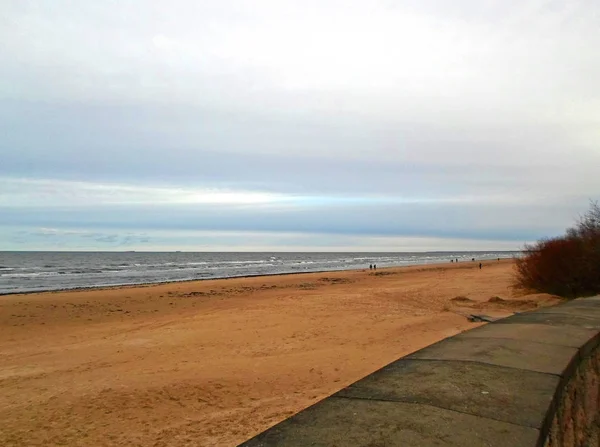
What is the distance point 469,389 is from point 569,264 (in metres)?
12.3

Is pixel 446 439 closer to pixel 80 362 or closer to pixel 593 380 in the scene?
pixel 593 380

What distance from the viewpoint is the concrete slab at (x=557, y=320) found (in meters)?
5.54

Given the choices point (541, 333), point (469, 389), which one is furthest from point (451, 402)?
point (541, 333)

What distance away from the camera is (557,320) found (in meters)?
5.93

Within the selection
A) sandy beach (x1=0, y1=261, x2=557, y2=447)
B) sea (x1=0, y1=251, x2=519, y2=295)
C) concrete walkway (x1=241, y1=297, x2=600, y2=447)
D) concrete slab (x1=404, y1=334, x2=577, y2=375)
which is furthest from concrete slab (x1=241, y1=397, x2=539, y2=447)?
sea (x1=0, y1=251, x2=519, y2=295)

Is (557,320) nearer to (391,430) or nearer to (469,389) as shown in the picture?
(469,389)

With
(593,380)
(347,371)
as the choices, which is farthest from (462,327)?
(593,380)

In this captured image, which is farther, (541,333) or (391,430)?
(541,333)

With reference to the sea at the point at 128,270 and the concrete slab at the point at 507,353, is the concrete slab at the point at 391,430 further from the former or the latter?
the sea at the point at 128,270

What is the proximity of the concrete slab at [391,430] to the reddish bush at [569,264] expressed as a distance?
1222cm

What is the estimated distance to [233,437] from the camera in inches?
207

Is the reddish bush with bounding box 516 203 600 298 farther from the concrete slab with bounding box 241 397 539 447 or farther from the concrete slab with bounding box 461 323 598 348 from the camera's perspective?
the concrete slab with bounding box 241 397 539 447

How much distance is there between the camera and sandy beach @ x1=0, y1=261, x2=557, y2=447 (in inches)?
227

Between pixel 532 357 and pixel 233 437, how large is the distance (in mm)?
3170
